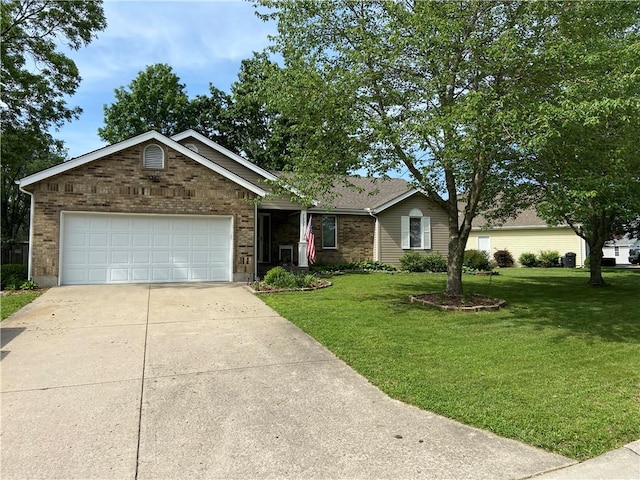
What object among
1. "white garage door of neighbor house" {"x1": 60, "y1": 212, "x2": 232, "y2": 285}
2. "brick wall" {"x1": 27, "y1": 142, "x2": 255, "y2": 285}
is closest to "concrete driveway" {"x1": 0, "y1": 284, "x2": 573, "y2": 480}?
"white garage door of neighbor house" {"x1": 60, "y1": 212, "x2": 232, "y2": 285}

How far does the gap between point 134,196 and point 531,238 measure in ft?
78.9

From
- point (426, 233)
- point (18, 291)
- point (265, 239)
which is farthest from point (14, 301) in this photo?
point (426, 233)

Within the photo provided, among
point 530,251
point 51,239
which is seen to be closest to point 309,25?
point 51,239

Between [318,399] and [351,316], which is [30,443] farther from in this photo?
[351,316]

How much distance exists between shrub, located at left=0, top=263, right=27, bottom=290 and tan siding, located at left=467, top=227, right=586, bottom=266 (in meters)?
26.1

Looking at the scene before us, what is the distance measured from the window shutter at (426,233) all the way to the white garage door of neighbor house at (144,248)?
10472 mm

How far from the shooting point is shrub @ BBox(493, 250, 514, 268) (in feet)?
→ 89.1

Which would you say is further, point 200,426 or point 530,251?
point 530,251

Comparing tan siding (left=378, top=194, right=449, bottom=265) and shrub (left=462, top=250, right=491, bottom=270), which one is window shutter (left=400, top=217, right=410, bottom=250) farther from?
shrub (left=462, top=250, right=491, bottom=270)

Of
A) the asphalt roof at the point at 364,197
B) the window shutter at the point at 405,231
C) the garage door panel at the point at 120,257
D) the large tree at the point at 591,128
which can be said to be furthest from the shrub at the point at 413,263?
the garage door panel at the point at 120,257

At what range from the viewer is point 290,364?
566cm

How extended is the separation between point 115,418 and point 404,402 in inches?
112

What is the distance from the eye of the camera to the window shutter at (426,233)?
20984mm

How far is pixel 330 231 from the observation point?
19.9m
